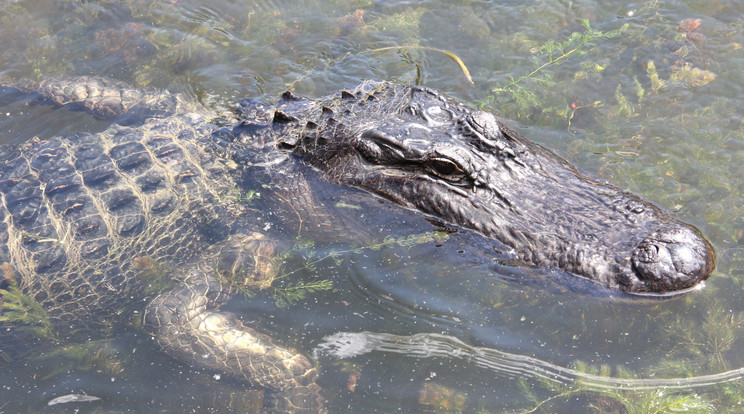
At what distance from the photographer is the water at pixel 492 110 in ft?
12.3

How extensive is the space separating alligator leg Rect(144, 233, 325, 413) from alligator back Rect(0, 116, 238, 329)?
31cm

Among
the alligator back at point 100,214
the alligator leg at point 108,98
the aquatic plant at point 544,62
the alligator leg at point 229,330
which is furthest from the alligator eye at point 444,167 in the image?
the alligator leg at point 108,98

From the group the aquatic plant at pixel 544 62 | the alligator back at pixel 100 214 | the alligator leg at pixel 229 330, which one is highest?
the aquatic plant at pixel 544 62

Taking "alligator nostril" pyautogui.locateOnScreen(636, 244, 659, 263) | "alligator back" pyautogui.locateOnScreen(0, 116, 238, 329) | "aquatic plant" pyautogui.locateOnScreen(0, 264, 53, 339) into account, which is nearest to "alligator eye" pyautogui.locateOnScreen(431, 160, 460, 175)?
"alligator nostril" pyautogui.locateOnScreen(636, 244, 659, 263)

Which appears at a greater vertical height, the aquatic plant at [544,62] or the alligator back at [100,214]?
the aquatic plant at [544,62]

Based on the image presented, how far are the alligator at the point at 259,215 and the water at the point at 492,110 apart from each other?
0.24 meters

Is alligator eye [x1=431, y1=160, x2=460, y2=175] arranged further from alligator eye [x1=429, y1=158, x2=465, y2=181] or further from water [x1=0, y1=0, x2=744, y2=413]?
water [x1=0, y1=0, x2=744, y2=413]

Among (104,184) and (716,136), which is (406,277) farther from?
(716,136)

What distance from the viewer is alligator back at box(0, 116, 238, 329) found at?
14.2 feet

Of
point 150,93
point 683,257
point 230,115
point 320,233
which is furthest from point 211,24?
point 683,257

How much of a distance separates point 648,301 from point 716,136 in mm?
2528

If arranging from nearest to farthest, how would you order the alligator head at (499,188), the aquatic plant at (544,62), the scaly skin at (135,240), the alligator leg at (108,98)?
the alligator head at (499,188)
the scaly skin at (135,240)
the alligator leg at (108,98)
the aquatic plant at (544,62)

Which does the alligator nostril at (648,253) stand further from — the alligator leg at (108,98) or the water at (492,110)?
the alligator leg at (108,98)

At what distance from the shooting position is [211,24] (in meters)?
7.00
